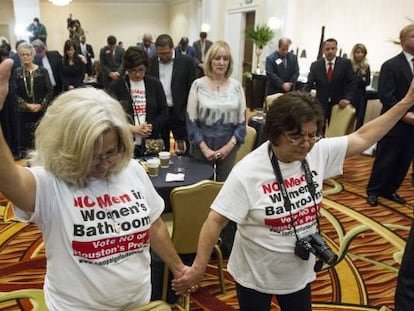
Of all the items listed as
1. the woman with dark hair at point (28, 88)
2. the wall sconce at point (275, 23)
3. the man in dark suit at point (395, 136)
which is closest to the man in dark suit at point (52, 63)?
the woman with dark hair at point (28, 88)

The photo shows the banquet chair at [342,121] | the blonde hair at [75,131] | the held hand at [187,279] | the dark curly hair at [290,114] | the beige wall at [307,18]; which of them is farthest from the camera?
the beige wall at [307,18]

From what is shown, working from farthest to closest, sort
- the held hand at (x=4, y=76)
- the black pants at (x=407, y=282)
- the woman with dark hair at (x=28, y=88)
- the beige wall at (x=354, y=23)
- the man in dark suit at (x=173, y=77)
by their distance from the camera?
the beige wall at (x=354, y=23) → the woman with dark hair at (x=28, y=88) → the man in dark suit at (x=173, y=77) → the black pants at (x=407, y=282) → the held hand at (x=4, y=76)

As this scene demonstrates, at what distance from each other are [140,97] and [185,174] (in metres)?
0.89

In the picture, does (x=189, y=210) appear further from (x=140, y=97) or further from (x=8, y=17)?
(x=8, y=17)

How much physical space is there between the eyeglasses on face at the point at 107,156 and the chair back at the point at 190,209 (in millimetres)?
1043

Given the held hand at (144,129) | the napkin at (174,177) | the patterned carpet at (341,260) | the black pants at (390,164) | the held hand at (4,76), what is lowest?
the patterned carpet at (341,260)

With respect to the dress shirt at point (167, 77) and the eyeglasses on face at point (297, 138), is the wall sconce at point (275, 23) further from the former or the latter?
the eyeglasses on face at point (297, 138)

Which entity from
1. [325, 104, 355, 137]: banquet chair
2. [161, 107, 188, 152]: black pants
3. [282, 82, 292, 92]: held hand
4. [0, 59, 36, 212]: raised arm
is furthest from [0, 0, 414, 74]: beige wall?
[0, 59, 36, 212]: raised arm

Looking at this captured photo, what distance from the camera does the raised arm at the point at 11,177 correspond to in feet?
3.01

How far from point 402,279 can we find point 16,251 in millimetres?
2848

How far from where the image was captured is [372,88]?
21.8 ft

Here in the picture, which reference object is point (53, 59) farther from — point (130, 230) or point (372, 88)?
point (130, 230)

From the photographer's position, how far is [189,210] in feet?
7.50

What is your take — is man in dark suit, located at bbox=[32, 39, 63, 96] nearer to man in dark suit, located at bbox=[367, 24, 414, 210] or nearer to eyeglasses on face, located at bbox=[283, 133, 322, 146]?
man in dark suit, located at bbox=[367, 24, 414, 210]
